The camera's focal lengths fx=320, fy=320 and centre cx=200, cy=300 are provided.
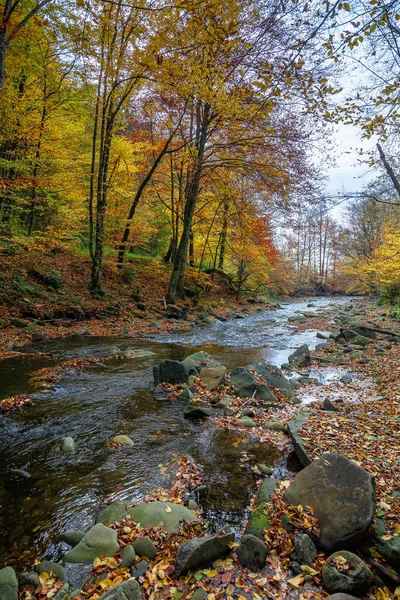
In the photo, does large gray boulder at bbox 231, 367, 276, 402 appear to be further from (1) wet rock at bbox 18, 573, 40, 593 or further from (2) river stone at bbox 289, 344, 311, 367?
(1) wet rock at bbox 18, 573, 40, 593

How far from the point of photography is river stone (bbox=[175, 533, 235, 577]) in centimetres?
252

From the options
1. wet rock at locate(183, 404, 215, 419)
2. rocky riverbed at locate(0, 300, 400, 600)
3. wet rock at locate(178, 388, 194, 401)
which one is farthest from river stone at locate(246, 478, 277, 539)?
wet rock at locate(178, 388, 194, 401)

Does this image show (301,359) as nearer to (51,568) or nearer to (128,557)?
(128,557)

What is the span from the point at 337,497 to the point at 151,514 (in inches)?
68.2

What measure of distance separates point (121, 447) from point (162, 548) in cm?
181

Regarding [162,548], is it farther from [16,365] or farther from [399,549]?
[16,365]

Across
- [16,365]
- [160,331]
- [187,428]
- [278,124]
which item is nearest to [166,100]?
[278,124]

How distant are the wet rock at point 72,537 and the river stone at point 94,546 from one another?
0.15 metres

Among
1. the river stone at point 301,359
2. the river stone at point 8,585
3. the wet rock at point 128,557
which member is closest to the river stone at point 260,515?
the wet rock at point 128,557

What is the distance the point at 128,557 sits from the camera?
8.58ft

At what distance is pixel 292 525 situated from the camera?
288cm

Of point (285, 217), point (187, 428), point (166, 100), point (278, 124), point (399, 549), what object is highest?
point (166, 100)

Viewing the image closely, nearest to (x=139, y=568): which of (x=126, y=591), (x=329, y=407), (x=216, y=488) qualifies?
(x=126, y=591)

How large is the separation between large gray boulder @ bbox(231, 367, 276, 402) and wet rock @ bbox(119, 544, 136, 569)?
13.7 feet
